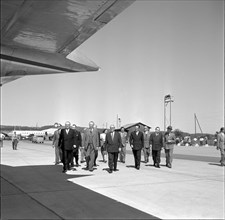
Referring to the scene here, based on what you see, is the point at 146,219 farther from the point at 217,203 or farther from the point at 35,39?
the point at 35,39

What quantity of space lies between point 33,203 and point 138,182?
318 cm

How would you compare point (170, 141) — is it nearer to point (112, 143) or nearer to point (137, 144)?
point (137, 144)

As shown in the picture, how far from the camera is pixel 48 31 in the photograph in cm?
449

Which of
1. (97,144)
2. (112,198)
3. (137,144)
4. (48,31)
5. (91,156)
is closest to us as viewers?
(48,31)

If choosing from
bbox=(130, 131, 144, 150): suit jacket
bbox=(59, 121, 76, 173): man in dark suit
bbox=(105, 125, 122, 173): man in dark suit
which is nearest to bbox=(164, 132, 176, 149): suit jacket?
bbox=(130, 131, 144, 150): suit jacket

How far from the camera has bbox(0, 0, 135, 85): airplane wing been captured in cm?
352

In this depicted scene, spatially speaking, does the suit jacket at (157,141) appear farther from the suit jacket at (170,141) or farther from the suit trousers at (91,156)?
the suit trousers at (91,156)

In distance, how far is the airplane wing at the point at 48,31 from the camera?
352 centimetres

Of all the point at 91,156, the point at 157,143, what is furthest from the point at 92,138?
the point at 157,143

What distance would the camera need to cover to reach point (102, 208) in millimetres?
5113

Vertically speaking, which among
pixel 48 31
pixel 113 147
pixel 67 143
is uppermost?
pixel 48 31

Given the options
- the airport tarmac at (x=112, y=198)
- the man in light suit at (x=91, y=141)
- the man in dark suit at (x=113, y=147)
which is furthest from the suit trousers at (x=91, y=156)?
the airport tarmac at (x=112, y=198)

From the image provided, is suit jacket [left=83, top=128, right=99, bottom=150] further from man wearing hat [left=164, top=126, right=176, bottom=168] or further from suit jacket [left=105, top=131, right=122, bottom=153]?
man wearing hat [left=164, top=126, right=176, bottom=168]

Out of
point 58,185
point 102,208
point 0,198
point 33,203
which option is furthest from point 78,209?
point 58,185
